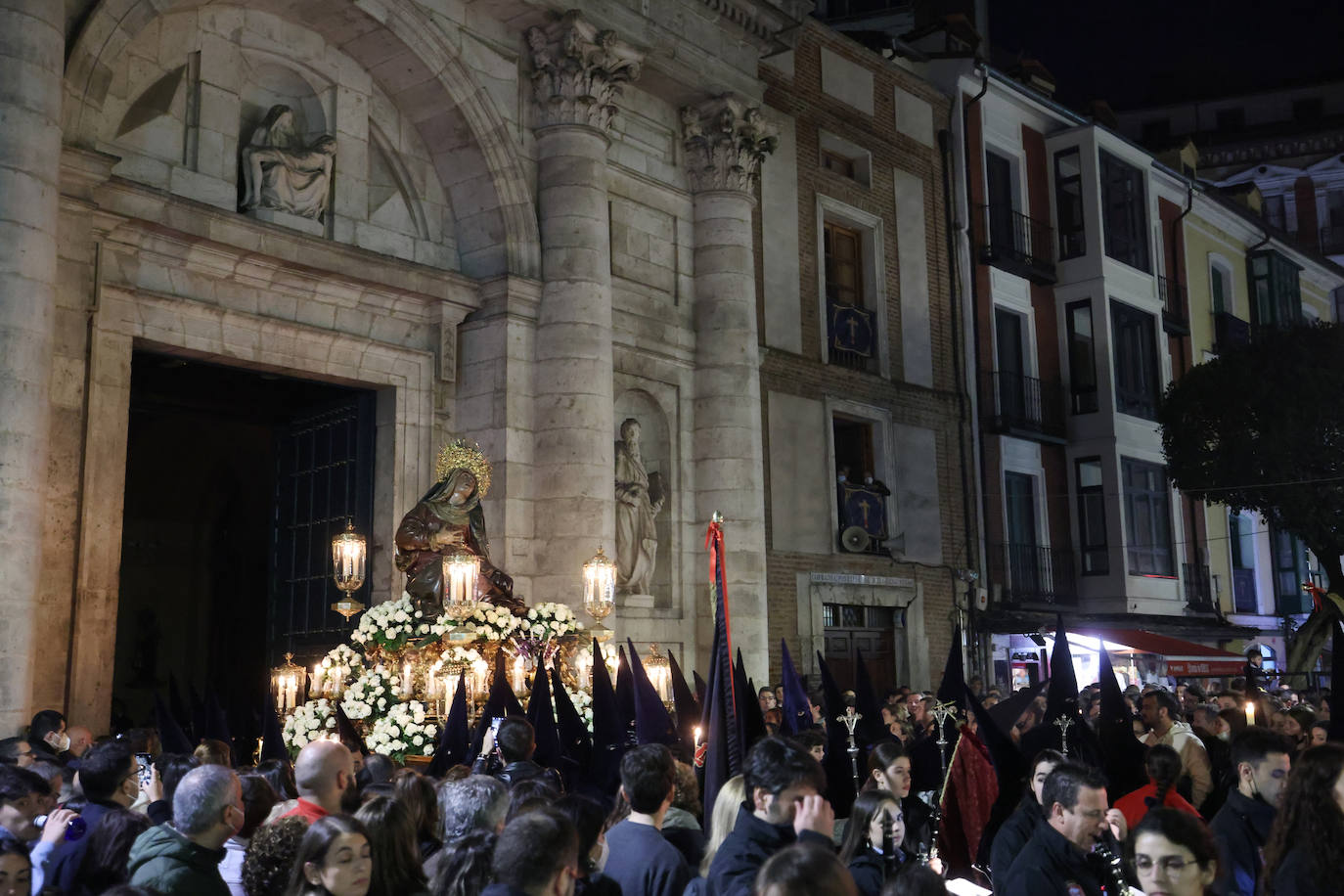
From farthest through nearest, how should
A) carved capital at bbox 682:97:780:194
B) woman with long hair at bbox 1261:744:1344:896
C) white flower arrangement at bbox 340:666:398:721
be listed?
carved capital at bbox 682:97:780:194 < white flower arrangement at bbox 340:666:398:721 < woman with long hair at bbox 1261:744:1344:896

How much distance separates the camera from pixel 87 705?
43.3 feet

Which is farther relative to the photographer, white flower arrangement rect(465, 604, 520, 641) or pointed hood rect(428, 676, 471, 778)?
white flower arrangement rect(465, 604, 520, 641)

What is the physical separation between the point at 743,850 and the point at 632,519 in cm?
1367

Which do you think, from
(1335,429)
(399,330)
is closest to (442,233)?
(399,330)

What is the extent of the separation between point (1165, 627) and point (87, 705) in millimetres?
22781

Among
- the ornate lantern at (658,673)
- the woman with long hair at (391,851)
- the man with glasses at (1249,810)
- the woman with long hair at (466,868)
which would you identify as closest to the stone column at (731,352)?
the ornate lantern at (658,673)

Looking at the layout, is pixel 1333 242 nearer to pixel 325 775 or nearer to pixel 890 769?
pixel 890 769

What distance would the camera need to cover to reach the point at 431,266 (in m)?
17.1

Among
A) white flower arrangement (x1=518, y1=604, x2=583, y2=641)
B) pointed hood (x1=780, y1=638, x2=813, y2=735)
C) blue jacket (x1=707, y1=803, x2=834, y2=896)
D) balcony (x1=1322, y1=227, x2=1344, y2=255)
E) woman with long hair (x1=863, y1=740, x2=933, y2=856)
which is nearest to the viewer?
blue jacket (x1=707, y1=803, x2=834, y2=896)

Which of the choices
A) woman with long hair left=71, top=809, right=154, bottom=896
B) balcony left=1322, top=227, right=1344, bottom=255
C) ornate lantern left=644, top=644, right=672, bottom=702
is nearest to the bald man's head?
woman with long hair left=71, top=809, right=154, bottom=896

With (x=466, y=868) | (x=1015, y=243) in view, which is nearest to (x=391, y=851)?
(x=466, y=868)

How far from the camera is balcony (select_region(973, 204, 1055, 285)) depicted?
27172 millimetres

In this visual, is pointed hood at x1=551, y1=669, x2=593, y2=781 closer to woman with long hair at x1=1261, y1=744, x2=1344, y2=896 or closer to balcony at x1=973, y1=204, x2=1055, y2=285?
woman with long hair at x1=1261, y1=744, x2=1344, y2=896

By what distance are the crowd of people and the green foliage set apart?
Result: 22.3 m
